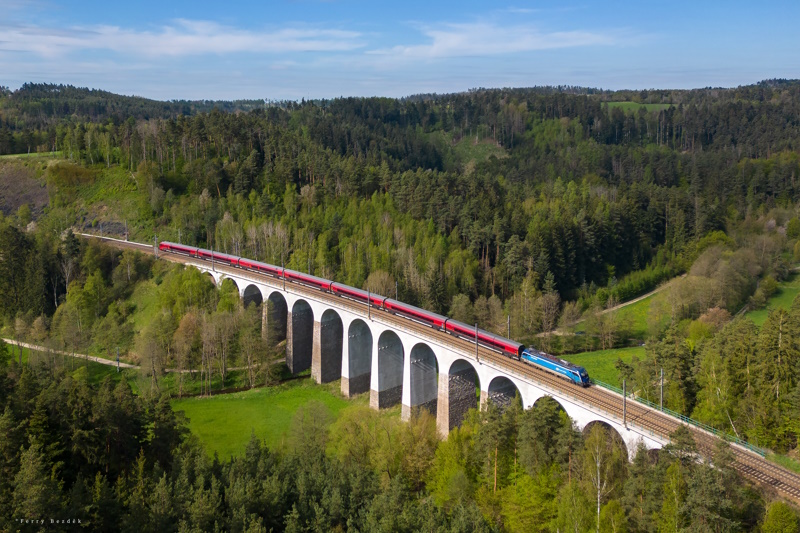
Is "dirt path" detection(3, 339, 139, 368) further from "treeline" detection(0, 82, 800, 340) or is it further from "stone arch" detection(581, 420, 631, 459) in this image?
"stone arch" detection(581, 420, 631, 459)

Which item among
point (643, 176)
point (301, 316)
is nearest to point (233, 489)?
point (301, 316)

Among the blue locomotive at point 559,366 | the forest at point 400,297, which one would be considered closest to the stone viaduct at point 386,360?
the blue locomotive at point 559,366

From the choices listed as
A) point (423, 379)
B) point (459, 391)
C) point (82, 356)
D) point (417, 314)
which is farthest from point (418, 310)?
point (82, 356)

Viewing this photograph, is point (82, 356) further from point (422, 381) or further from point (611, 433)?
point (611, 433)

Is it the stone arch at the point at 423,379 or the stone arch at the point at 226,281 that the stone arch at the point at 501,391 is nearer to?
the stone arch at the point at 423,379

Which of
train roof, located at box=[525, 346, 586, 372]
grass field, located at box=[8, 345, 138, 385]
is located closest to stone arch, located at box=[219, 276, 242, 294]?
grass field, located at box=[8, 345, 138, 385]

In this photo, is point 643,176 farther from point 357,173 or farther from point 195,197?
point 195,197
